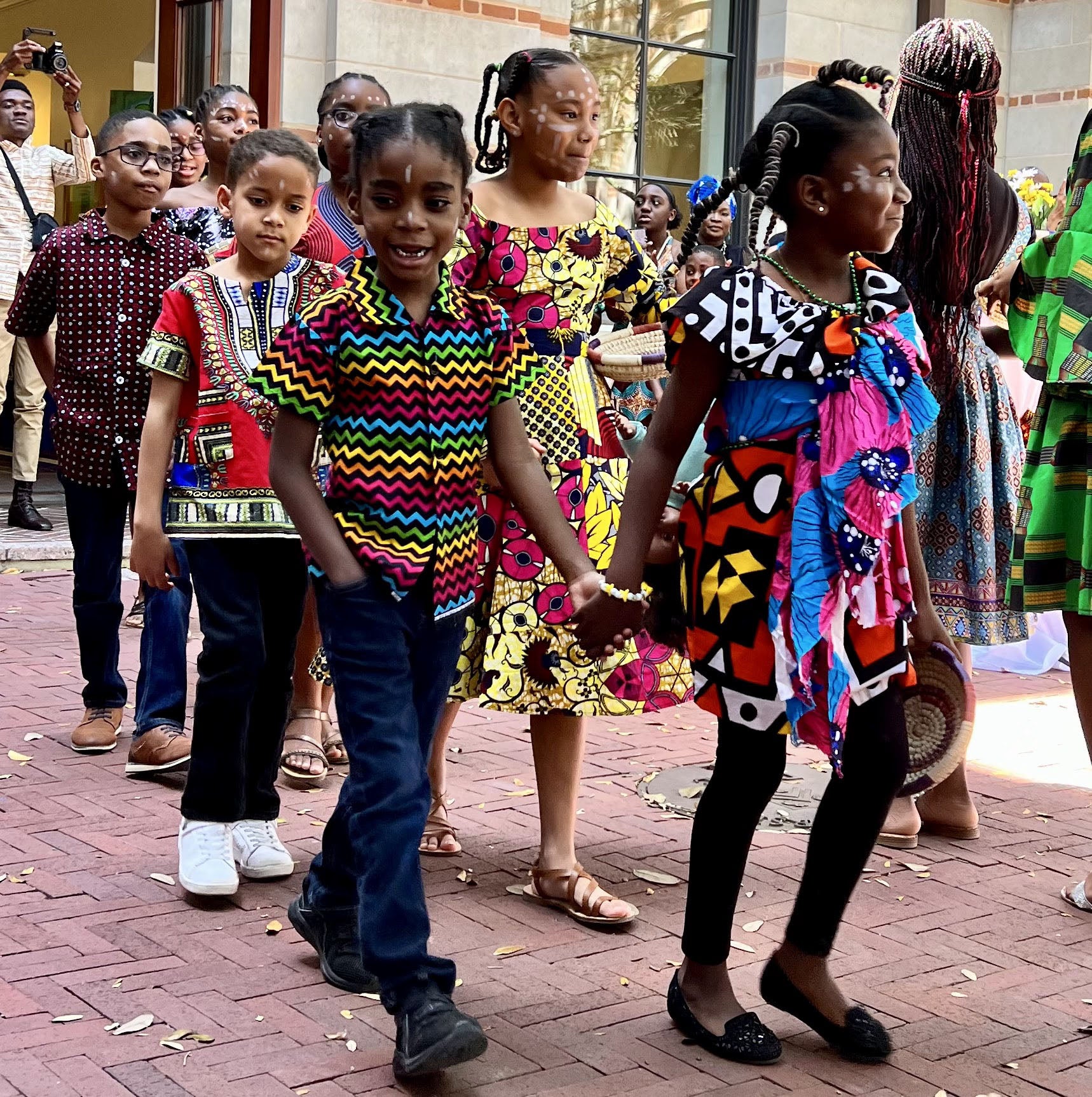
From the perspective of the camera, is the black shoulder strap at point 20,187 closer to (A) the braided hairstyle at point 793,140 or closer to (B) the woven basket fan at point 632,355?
(B) the woven basket fan at point 632,355

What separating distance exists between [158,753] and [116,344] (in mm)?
1393

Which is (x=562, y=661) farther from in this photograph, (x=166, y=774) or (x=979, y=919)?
(x=166, y=774)

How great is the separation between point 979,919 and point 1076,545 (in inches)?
39.8

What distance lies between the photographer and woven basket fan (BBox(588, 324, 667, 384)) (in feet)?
13.9

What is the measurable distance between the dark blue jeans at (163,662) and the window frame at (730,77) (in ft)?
22.6

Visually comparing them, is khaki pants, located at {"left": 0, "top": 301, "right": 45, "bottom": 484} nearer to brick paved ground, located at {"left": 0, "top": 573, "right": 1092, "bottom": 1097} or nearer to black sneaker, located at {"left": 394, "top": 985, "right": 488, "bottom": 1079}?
brick paved ground, located at {"left": 0, "top": 573, "right": 1092, "bottom": 1097}

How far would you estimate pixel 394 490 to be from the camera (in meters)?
3.18

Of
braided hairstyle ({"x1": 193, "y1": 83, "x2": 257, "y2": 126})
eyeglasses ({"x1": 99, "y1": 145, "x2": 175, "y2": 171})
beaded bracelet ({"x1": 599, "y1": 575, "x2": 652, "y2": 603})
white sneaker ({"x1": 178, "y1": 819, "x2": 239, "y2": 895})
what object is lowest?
white sneaker ({"x1": 178, "y1": 819, "x2": 239, "y2": 895})

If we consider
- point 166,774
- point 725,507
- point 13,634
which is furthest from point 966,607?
point 13,634

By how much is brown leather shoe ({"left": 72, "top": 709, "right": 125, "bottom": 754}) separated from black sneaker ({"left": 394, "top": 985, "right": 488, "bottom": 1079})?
287 centimetres

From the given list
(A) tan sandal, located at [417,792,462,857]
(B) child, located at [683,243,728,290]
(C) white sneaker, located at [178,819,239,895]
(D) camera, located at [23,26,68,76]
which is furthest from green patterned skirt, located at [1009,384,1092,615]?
(D) camera, located at [23,26,68,76]

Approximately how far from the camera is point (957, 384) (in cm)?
468

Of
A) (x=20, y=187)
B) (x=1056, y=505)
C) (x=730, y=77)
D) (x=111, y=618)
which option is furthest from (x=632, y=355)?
(x=730, y=77)

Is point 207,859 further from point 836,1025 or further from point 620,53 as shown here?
point 620,53
